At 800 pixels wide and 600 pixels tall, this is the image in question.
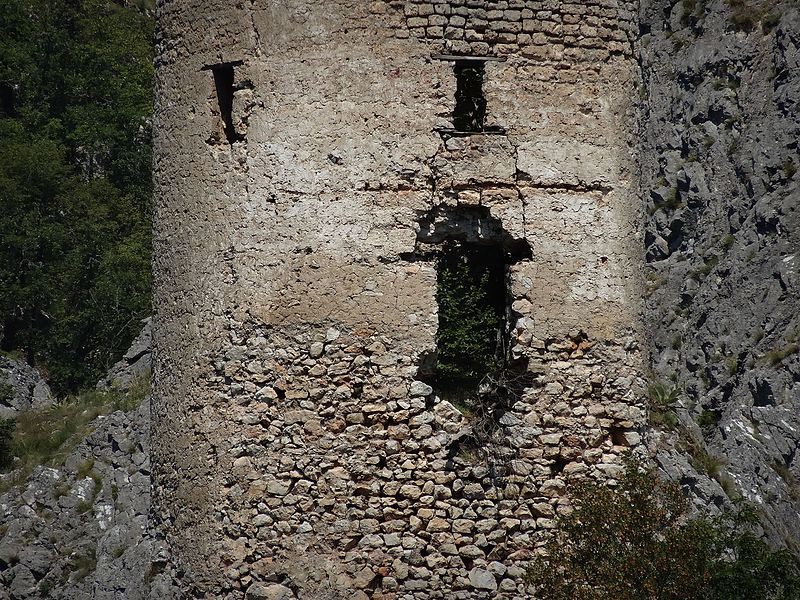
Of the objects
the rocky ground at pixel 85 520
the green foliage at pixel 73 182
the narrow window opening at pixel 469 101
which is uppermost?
the narrow window opening at pixel 469 101

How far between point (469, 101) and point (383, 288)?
1545 millimetres

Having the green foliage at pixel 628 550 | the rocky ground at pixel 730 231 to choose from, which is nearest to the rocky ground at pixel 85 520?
the rocky ground at pixel 730 231

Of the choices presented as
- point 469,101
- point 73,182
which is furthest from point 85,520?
point 73,182

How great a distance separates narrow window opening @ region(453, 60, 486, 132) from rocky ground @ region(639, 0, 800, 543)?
9306mm

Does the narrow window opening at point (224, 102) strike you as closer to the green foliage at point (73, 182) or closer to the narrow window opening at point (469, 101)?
the narrow window opening at point (469, 101)

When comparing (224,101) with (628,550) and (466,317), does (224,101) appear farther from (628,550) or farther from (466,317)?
(628,550)

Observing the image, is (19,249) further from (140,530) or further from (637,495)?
(637,495)

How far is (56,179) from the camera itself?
1259 inches

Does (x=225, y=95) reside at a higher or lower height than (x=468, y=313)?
higher

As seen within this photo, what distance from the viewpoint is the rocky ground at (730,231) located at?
19.0m

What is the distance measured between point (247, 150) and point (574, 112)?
2.30 metres

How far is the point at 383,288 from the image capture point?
330 inches

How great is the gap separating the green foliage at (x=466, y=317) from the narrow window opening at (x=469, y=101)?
90 cm

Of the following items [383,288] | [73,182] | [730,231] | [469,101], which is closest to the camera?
[383,288]
